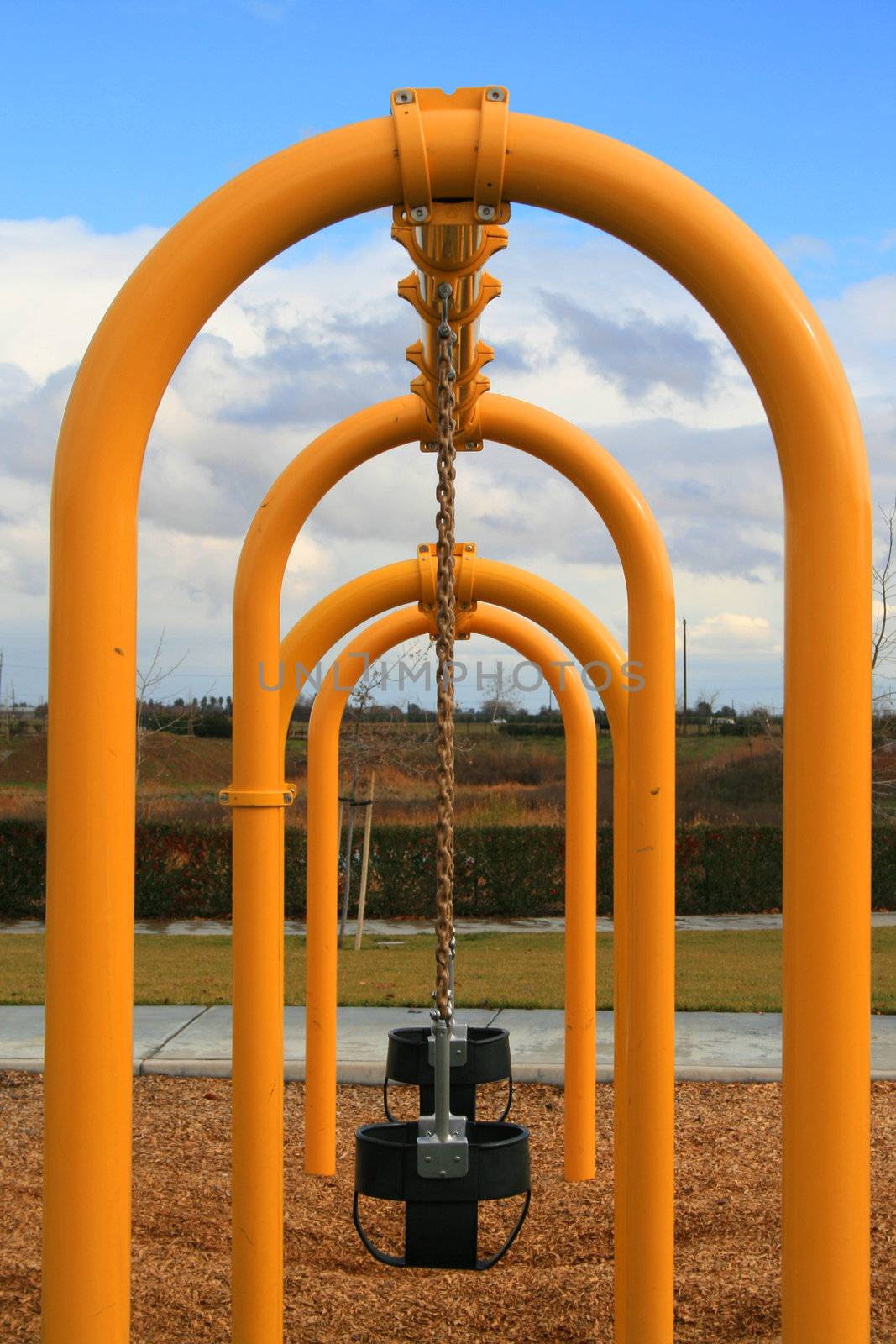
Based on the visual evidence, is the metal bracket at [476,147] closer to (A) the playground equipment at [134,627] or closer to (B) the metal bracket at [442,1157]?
(A) the playground equipment at [134,627]

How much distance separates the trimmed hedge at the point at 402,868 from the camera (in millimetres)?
16609

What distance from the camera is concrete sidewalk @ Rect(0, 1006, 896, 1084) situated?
286 inches

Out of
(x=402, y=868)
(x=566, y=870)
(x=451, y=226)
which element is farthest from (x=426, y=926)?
(x=451, y=226)

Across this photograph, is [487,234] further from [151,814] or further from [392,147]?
[151,814]

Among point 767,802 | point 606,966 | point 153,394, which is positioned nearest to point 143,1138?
point 153,394

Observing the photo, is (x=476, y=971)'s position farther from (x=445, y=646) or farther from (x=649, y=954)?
(x=445, y=646)

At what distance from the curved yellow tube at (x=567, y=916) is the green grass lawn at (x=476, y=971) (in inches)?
150

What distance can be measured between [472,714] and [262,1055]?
81.1 feet

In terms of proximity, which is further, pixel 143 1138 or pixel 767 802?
pixel 767 802

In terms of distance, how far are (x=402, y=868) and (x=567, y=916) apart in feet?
36.7

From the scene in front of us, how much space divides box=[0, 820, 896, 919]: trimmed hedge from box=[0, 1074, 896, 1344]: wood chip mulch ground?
9.86m

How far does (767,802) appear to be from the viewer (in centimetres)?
2219

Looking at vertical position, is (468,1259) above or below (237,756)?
below

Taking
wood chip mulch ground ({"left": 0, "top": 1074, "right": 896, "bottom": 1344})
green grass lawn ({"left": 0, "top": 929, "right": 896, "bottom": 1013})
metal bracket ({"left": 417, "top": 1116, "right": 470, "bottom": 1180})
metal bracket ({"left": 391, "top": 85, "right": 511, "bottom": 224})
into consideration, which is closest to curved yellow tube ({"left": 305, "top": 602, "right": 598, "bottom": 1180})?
wood chip mulch ground ({"left": 0, "top": 1074, "right": 896, "bottom": 1344})
